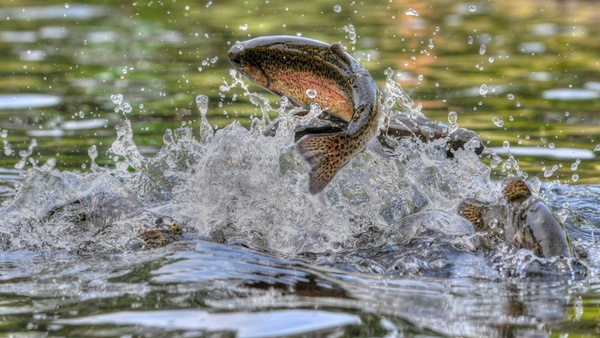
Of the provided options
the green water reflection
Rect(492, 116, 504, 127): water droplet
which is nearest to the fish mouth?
the green water reflection

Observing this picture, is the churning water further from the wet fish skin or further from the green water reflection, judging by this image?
the green water reflection

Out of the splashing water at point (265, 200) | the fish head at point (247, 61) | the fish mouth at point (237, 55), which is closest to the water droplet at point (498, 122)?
the splashing water at point (265, 200)

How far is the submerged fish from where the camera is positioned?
517cm

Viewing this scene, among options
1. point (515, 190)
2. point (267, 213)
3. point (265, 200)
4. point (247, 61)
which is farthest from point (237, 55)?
point (515, 190)

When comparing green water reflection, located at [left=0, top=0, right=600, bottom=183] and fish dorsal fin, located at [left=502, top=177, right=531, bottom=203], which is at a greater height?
green water reflection, located at [left=0, top=0, right=600, bottom=183]

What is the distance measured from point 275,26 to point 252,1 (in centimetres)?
331

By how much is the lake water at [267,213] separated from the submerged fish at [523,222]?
86 mm

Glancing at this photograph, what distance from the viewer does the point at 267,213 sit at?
611 cm

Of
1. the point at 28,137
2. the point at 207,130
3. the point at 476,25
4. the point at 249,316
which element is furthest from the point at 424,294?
the point at 476,25

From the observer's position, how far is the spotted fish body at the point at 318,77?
227 inches

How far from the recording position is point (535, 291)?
477cm

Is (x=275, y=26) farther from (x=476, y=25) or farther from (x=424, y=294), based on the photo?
(x=424, y=294)

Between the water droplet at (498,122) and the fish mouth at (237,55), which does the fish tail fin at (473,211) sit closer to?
the fish mouth at (237,55)

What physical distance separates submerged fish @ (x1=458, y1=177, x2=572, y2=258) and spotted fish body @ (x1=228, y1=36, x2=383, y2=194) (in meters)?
0.86
